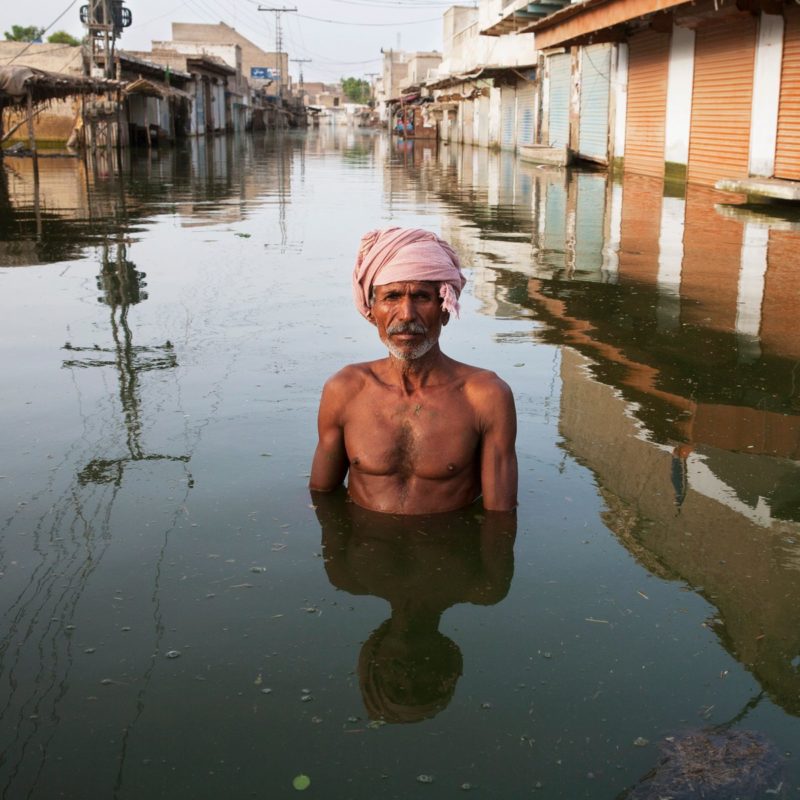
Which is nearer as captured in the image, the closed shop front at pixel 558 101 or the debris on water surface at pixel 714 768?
the debris on water surface at pixel 714 768

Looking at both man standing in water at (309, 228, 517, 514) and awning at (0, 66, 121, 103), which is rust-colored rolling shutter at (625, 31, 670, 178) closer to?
awning at (0, 66, 121, 103)

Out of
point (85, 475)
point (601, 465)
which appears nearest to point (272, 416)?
point (85, 475)

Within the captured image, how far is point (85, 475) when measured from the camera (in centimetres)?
399

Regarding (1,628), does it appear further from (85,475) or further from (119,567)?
(85,475)

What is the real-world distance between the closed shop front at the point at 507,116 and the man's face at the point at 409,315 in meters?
34.8

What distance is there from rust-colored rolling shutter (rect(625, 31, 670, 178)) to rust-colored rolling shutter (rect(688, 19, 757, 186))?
180cm

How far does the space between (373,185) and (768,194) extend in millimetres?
8405

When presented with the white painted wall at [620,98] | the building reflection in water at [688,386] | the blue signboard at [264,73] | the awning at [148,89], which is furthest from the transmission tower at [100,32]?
the blue signboard at [264,73]

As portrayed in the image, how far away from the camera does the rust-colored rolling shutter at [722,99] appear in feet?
53.6

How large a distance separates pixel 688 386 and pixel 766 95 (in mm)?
12111

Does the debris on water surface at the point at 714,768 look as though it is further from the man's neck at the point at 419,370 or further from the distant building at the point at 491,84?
the distant building at the point at 491,84

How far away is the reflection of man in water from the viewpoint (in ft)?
8.26

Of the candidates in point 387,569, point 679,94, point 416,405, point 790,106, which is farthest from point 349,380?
point 679,94

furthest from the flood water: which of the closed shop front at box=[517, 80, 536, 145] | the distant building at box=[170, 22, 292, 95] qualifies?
the distant building at box=[170, 22, 292, 95]
